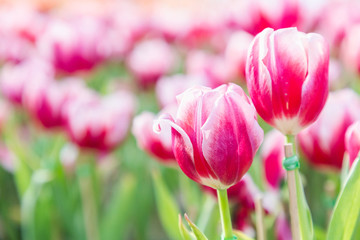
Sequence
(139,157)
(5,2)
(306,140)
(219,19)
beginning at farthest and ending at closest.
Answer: (5,2) → (219,19) → (139,157) → (306,140)

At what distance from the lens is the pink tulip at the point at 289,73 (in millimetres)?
474

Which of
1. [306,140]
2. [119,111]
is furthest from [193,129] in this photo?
[119,111]

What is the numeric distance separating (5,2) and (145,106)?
8.52ft

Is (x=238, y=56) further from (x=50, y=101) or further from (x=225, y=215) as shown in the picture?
(x=225, y=215)

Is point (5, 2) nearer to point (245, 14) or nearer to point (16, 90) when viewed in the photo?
point (16, 90)

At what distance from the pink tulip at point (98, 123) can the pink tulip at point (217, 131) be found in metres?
0.57

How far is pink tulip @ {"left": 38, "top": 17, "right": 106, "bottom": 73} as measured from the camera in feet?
4.42

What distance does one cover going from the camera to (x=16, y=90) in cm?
135

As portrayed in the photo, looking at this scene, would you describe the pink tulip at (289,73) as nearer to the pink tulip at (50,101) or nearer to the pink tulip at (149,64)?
the pink tulip at (50,101)

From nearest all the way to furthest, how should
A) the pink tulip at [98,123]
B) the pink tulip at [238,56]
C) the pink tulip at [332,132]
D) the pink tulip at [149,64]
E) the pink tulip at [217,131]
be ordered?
1. the pink tulip at [217,131]
2. the pink tulip at [332,132]
3. the pink tulip at [98,123]
4. the pink tulip at [238,56]
5. the pink tulip at [149,64]

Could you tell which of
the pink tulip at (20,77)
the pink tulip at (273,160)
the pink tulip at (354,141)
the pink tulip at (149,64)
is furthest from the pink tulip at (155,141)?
the pink tulip at (149,64)

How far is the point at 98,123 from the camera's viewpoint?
3.38 feet

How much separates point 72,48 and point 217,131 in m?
0.95

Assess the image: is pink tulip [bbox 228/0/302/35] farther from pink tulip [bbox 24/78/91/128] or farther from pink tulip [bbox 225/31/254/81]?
pink tulip [bbox 24/78/91/128]
